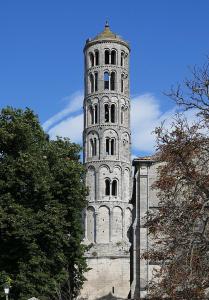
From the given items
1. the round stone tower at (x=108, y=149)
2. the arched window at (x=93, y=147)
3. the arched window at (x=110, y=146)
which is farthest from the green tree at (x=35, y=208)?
the arched window at (x=110, y=146)

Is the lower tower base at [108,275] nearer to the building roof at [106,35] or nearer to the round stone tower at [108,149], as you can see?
the round stone tower at [108,149]

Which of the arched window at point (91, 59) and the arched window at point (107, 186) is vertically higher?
the arched window at point (91, 59)

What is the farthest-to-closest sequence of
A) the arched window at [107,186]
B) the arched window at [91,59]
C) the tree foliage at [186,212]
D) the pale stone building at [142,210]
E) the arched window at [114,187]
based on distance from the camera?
the arched window at [91,59] < the arched window at [114,187] < the arched window at [107,186] < the pale stone building at [142,210] < the tree foliage at [186,212]

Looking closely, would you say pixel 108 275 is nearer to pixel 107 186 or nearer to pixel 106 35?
pixel 107 186

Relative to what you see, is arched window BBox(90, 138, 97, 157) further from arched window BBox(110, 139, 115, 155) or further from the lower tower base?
the lower tower base

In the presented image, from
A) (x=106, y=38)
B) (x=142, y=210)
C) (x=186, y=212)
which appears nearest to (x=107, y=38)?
(x=106, y=38)

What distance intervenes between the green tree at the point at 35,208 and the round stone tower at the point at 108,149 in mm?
32221

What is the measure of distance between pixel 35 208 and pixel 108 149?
42.8 metres

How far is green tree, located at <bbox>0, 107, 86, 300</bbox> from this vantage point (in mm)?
28328

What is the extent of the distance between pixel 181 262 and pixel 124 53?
207 feet

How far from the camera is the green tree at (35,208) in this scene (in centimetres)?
2833

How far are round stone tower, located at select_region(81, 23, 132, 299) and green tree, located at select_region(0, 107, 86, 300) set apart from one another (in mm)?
32221

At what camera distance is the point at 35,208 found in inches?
1191

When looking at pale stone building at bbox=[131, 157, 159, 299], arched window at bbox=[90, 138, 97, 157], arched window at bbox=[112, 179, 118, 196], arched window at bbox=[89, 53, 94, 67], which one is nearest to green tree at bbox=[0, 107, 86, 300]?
pale stone building at bbox=[131, 157, 159, 299]
